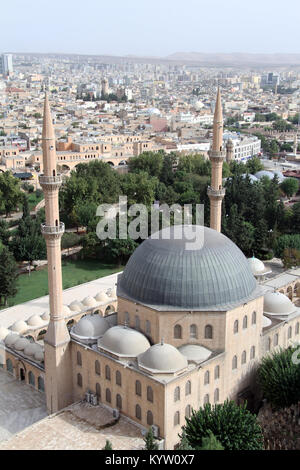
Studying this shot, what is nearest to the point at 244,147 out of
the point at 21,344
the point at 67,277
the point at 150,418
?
the point at 67,277

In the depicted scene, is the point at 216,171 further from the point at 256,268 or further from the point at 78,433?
the point at 78,433

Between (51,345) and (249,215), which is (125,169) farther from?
(51,345)

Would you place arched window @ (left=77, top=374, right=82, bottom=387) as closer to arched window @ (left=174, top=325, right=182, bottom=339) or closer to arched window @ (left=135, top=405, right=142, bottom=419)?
arched window @ (left=135, top=405, right=142, bottom=419)

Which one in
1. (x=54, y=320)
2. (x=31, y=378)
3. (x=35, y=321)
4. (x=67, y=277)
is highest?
(x=54, y=320)

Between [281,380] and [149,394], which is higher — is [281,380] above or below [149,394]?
below

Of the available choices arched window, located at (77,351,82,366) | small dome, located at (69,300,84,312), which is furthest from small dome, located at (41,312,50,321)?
arched window, located at (77,351,82,366)

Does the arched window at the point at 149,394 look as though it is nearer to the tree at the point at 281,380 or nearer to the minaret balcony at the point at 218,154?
the tree at the point at 281,380

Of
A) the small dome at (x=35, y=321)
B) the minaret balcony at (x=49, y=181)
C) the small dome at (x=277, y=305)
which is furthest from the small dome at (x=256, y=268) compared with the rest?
the minaret balcony at (x=49, y=181)
